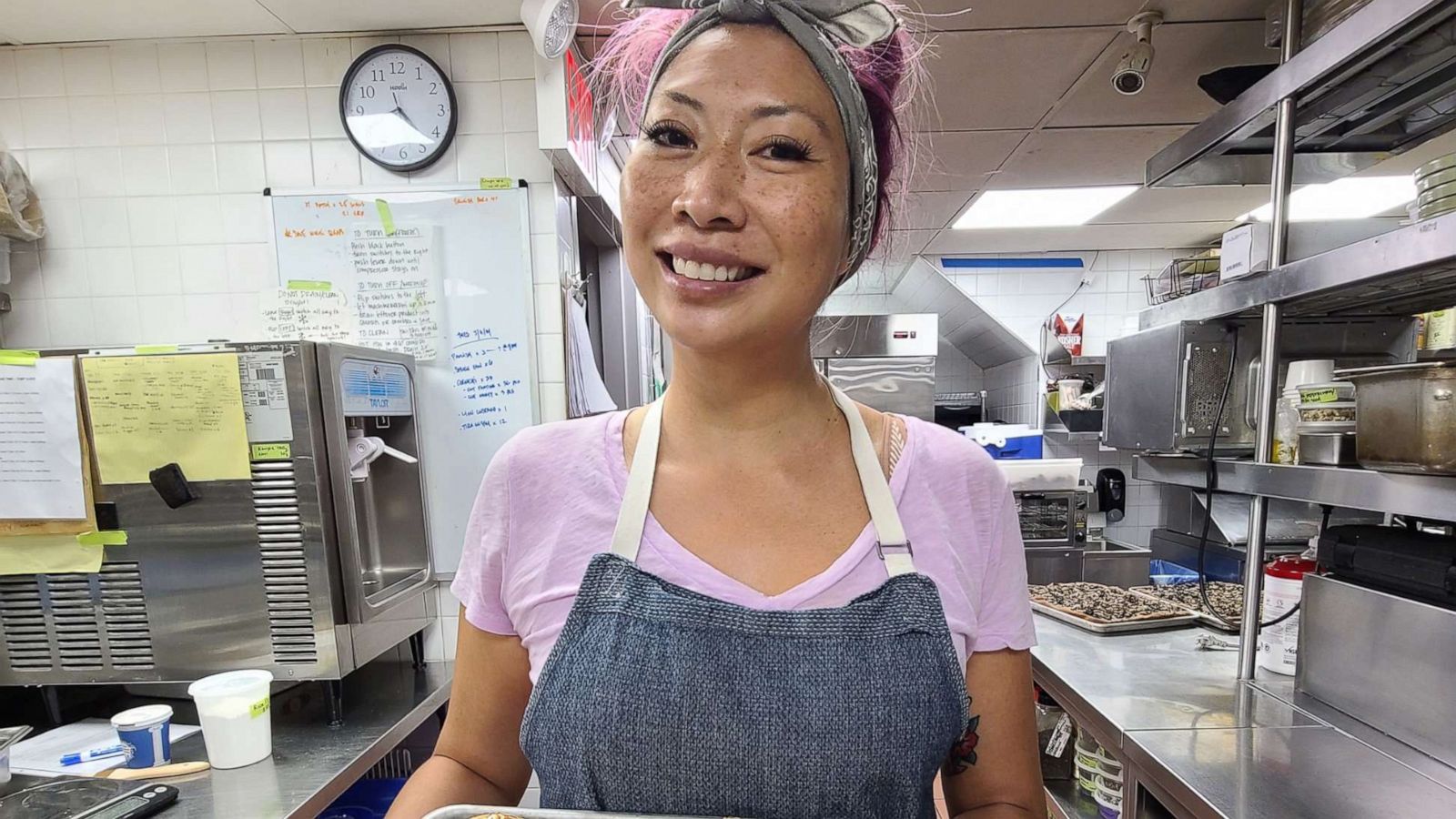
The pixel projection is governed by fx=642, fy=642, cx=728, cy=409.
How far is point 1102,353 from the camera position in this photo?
4.33 m

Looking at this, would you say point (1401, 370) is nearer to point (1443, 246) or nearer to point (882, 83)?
point (1443, 246)

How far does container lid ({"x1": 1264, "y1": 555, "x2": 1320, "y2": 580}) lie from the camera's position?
143 cm

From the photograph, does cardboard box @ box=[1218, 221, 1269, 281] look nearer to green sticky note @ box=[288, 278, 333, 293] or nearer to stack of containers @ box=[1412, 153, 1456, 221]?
stack of containers @ box=[1412, 153, 1456, 221]

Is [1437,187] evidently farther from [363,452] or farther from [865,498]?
[363,452]

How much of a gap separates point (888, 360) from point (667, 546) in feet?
12.8

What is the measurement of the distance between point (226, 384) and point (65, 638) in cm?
71

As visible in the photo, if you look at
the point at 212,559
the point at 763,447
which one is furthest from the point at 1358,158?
the point at 212,559

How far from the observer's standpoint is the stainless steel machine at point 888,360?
4336 millimetres

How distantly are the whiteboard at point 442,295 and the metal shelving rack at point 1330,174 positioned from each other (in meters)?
1.73

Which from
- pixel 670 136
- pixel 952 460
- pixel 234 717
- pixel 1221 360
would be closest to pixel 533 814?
pixel 952 460

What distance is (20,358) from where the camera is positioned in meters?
1.35

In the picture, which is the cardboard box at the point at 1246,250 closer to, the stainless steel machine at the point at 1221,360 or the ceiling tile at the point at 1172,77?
the stainless steel machine at the point at 1221,360

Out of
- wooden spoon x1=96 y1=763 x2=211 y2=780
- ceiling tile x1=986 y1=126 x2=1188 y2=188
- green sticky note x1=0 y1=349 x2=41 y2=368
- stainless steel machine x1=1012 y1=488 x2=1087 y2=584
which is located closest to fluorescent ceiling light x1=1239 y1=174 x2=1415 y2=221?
ceiling tile x1=986 y1=126 x2=1188 y2=188

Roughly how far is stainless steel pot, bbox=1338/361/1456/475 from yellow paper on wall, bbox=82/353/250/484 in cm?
213
